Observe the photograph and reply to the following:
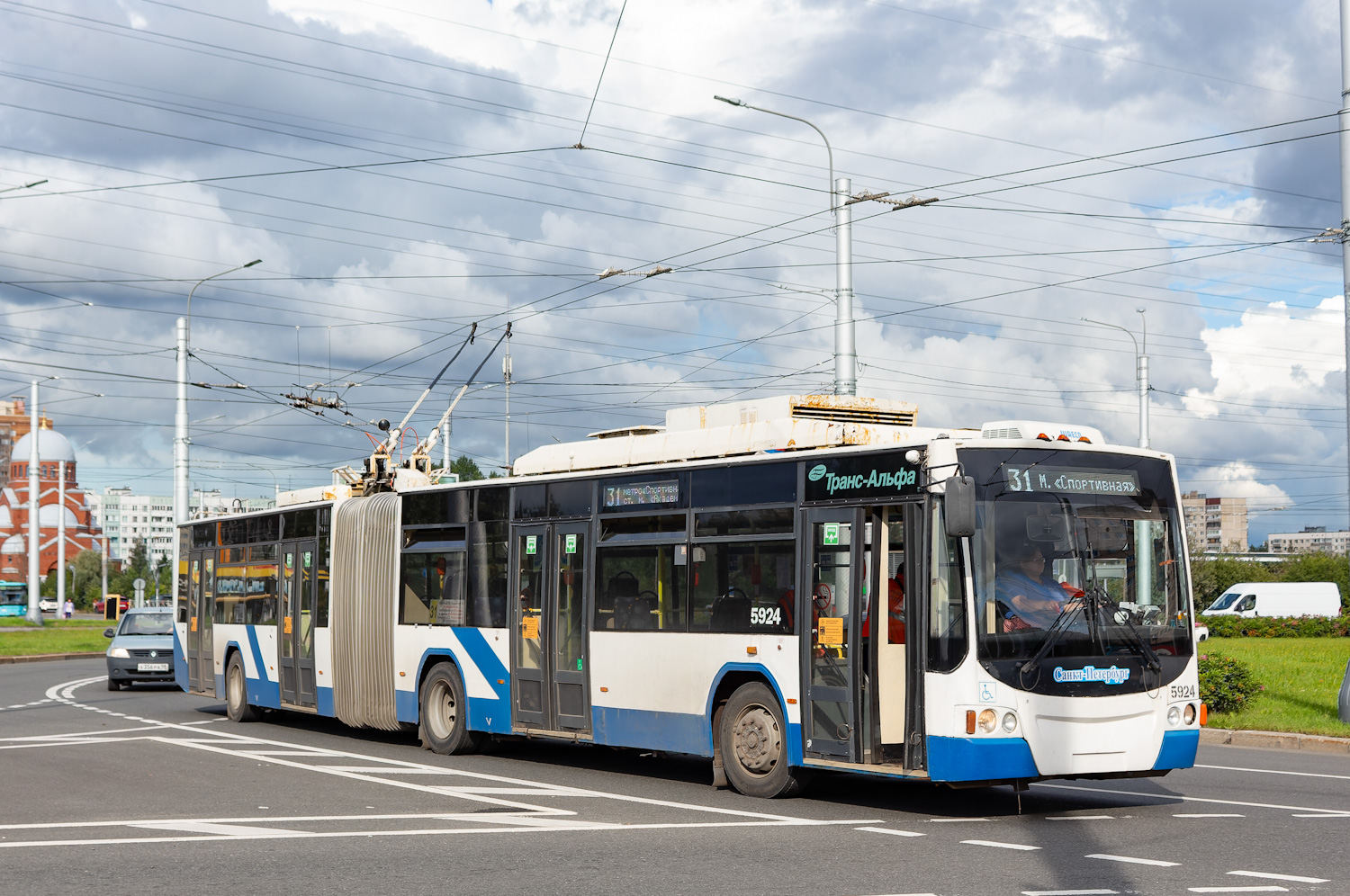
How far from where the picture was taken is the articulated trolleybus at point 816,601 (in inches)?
431

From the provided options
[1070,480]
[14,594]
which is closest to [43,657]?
[1070,480]

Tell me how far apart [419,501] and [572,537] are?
11.3 ft

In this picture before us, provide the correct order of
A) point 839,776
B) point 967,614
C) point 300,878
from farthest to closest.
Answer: point 839,776 < point 967,614 < point 300,878

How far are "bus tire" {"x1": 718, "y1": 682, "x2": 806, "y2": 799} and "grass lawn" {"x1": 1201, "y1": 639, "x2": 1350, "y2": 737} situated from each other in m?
8.26

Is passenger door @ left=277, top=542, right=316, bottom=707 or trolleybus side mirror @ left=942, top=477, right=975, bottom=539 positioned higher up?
trolleybus side mirror @ left=942, top=477, right=975, bottom=539

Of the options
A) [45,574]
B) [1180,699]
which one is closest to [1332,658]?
[1180,699]

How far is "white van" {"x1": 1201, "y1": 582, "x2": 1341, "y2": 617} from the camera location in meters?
62.6

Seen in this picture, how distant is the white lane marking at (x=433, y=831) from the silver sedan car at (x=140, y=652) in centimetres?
1941

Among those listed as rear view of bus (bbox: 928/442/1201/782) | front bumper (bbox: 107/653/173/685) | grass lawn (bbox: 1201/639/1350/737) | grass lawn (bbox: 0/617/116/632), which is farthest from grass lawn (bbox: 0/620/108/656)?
rear view of bus (bbox: 928/442/1201/782)

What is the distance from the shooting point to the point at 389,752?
17.1 meters

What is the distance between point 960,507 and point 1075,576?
47.2 inches

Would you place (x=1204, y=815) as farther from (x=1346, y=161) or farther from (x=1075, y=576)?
(x=1346, y=161)

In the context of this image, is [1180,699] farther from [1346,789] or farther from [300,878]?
[300,878]

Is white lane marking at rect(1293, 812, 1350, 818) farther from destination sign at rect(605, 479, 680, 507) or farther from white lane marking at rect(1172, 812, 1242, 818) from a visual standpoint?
destination sign at rect(605, 479, 680, 507)
